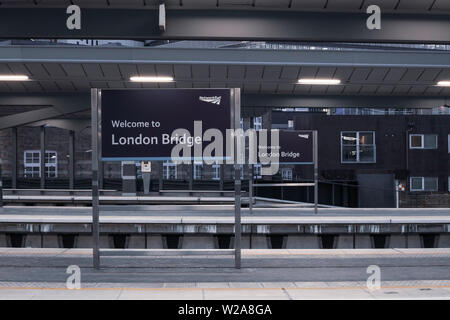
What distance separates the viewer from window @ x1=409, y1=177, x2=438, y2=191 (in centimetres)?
3372

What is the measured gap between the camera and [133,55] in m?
14.2

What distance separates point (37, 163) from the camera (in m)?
47.5

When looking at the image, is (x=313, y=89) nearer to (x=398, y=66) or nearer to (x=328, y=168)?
(x=398, y=66)

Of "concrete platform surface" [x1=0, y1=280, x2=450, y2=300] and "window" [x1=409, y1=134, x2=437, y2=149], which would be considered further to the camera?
"window" [x1=409, y1=134, x2=437, y2=149]

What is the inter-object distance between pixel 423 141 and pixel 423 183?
283cm

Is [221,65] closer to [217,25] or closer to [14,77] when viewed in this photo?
[14,77]

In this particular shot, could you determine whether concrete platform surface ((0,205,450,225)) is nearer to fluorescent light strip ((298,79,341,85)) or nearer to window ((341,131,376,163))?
fluorescent light strip ((298,79,341,85))

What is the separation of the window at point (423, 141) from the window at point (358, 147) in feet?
9.46

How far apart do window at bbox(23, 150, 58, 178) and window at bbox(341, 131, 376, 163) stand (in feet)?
90.0

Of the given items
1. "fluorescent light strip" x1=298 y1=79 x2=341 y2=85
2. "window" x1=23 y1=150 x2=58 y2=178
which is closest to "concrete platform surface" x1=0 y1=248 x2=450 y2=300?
"fluorescent light strip" x1=298 y1=79 x2=341 y2=85

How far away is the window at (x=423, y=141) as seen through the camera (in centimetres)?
3384

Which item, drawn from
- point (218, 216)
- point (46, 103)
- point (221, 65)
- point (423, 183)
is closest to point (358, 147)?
point (423, 183)

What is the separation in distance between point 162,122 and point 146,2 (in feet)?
5.27
